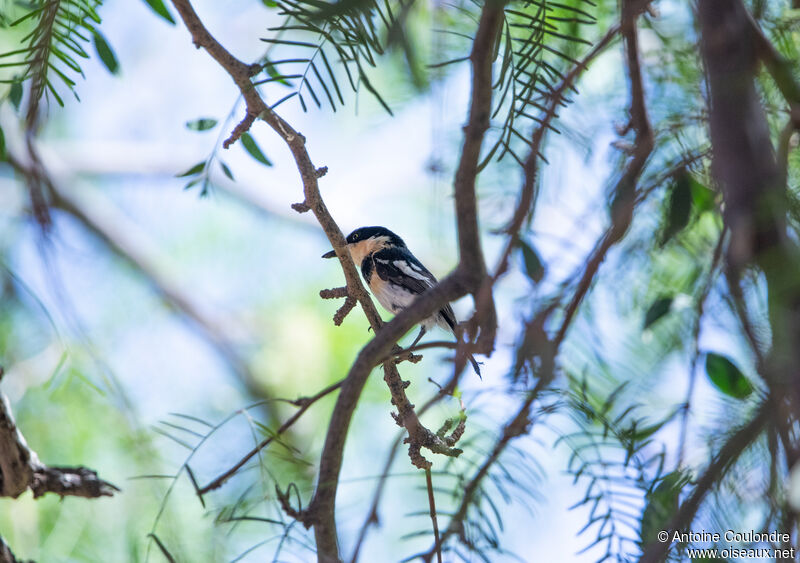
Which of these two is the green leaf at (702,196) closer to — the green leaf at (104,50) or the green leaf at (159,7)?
the green leaf at (159,7)

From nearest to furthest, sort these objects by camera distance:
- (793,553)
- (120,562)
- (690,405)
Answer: (793,553) < (690,405) < (120,562)

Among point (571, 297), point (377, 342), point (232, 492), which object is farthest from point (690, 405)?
point (232, 492)

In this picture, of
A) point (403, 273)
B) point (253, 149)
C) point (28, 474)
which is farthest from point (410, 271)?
point (28, 474)

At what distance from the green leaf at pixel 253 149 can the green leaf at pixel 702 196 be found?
99 centimetres

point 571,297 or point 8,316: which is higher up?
point 8,316

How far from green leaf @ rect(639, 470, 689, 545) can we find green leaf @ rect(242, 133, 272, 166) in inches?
43.8

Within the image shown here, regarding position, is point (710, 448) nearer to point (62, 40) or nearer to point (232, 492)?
point (232, 492)

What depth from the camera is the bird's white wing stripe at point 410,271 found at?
3.74 metres

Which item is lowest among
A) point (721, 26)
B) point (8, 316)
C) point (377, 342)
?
point (377, 342)

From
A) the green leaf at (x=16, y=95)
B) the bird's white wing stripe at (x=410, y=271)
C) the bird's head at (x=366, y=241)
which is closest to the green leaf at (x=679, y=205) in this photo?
the green leaf at (x=16, y=95)

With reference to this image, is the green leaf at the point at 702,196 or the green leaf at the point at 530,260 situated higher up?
the green leaf at the point at 702,196

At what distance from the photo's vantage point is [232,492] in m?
1.73

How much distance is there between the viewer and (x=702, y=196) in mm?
1779

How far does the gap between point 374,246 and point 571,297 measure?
2665mm
